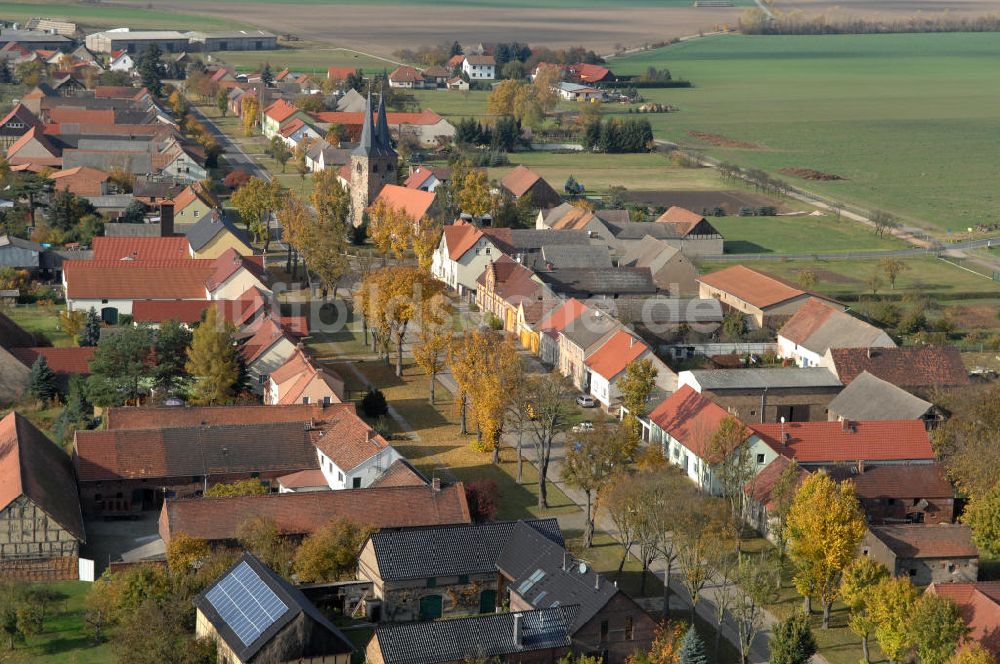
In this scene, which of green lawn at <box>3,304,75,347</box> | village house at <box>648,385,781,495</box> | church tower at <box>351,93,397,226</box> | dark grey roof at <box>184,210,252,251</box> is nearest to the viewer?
village house at <box>648,385,781,495</box>

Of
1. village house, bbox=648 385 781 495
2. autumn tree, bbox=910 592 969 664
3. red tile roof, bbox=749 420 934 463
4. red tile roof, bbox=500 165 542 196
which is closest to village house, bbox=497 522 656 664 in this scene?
autumn tree, bbox=910 592 969 664

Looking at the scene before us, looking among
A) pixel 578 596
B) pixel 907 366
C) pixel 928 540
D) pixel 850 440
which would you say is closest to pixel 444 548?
pixel 578 596

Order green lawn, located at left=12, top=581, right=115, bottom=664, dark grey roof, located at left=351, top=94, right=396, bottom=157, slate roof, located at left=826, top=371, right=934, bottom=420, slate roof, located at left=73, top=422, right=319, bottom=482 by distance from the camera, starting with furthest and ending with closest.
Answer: dark grey roof, located at left=351, top=94, right=396, bottom=157, slate roof, located at left=826, top=371, right=934, bottom=420, slate roof, located at left=73, top=422, right=319, bottom=482, green lawn, located at left=12, top=581, right=115, bottom=664

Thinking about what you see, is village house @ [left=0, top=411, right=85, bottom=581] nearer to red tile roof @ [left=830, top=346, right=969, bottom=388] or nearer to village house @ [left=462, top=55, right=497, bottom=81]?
red tile roof @ [left=830, top=346, right=969, bottom=388]

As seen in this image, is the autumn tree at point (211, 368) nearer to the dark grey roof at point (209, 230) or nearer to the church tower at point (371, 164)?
the dark grey roof at point (209, 230)

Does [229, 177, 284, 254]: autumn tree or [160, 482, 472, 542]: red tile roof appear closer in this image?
[160, 482, 472, 542]: red tile roof

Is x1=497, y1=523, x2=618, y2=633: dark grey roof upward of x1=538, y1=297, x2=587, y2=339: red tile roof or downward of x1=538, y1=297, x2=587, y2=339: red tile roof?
upward

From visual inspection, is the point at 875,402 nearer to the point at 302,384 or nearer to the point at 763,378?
the point at 763,378
